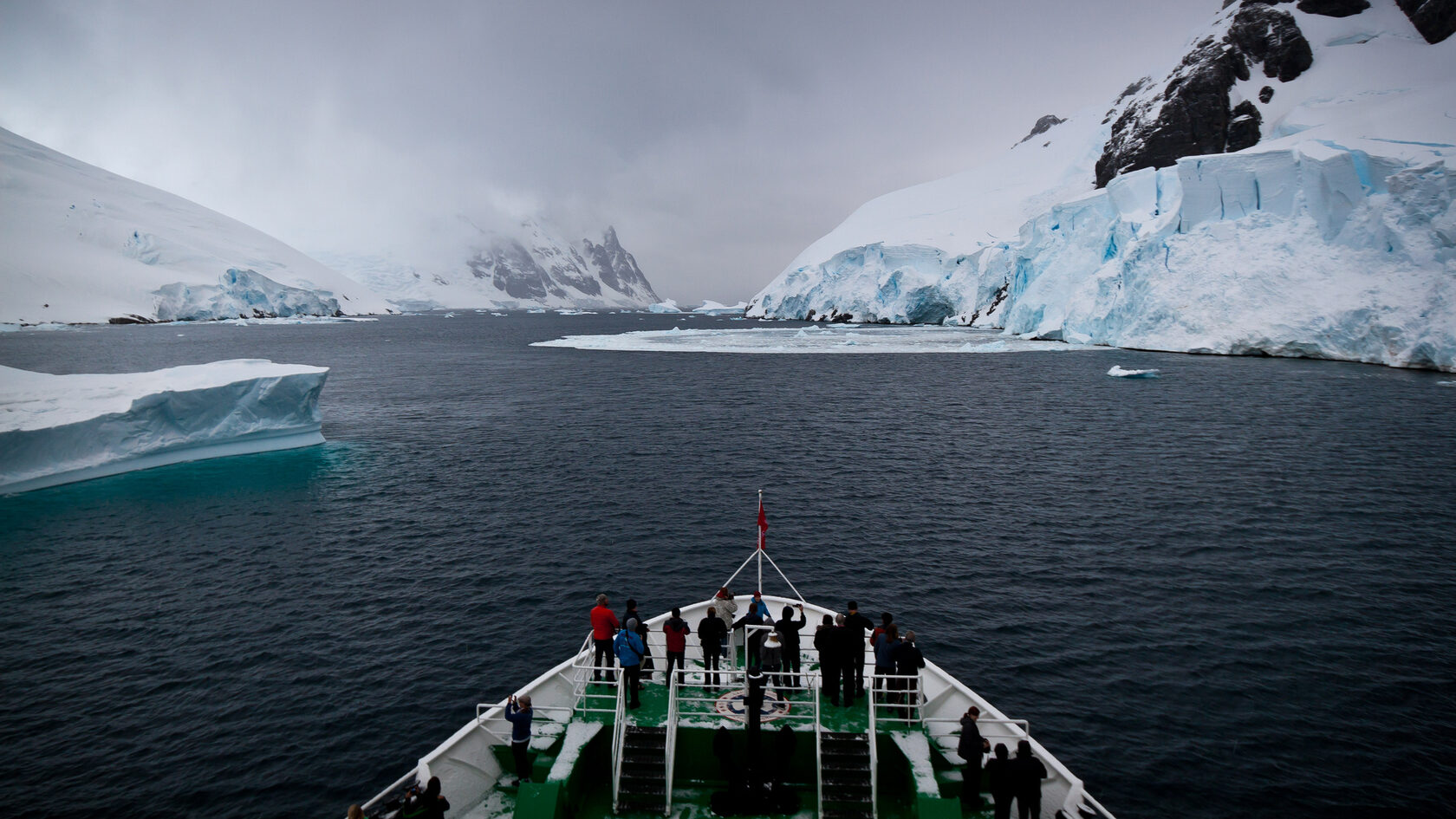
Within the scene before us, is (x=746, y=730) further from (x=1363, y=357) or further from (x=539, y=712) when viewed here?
(x=1363, y=357)

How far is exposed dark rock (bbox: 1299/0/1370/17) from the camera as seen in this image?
342ft

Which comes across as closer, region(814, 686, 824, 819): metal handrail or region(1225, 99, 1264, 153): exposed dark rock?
region(814, 686, 824, 819): metal handrail

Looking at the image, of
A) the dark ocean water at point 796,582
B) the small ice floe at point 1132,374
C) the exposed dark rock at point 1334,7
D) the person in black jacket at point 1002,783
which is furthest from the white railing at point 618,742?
the exposed dark rock at point 1334,7

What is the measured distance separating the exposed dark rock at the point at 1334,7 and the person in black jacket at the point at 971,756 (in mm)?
139387

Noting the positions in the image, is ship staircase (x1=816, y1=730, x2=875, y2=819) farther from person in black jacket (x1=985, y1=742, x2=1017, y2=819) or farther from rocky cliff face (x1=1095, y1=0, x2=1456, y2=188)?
rocky cliff face (x1=1095, y1=0, x2=1456, y2=188)

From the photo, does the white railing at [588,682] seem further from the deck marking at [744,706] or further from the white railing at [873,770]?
the white railing at [873,770]

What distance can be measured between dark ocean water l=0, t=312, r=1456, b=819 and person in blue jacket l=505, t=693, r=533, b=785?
420cm

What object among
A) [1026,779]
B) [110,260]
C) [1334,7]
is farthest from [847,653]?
[110,260]

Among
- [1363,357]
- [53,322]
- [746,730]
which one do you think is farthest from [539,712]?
[53,322]

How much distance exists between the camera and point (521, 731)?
1203 cm

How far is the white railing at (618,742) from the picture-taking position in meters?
11.3

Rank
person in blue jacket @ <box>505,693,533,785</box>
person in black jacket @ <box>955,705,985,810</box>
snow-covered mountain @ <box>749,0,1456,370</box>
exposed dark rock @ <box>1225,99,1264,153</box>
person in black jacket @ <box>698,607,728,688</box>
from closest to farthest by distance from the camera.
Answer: person in black jacket @ <box>955,705,985,810</box>
person in blue jacket @ <box>505,693,533,785</box>
person in black jacket @ <box>698,607,728,688</box>
snow-covered mountain @ <box>749,0,1456,370</box>
exposed dark rock @ <box>1225,99,1264,153</box>

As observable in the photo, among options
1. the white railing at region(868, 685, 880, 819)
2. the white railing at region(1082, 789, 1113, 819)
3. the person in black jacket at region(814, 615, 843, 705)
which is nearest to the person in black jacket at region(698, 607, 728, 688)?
the person in black jacket at region(814, 615, 843, 705)

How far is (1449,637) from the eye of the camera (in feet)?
61.5
